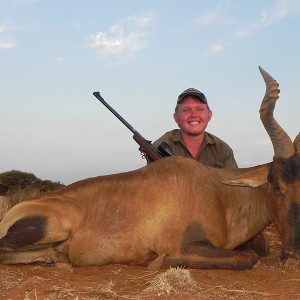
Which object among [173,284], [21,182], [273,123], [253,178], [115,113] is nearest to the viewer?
[173,284]

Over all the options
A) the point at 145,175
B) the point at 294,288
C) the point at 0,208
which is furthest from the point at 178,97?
the point at 0,208

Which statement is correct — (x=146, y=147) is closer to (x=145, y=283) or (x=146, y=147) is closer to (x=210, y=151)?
(x=210, y=151)

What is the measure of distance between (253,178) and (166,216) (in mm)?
1021

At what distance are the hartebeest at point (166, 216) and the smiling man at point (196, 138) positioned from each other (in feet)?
7.08

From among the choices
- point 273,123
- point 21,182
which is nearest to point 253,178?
point 273,123

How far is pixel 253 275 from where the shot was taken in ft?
17.6

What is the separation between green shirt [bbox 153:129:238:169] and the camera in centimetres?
866

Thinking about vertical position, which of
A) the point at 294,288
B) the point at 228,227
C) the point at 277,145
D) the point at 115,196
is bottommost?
the point at 294,288

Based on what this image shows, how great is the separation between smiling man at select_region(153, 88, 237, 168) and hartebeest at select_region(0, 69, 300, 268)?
2.16 meters

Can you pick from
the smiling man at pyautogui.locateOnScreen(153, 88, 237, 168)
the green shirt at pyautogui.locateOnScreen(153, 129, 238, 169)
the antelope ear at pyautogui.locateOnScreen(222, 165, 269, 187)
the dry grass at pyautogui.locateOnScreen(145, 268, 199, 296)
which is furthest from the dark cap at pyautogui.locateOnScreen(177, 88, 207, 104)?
the dry grass at pyautogui.locateOnScreen(145, 268, 199, 296)

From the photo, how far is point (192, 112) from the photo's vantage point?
340 inches

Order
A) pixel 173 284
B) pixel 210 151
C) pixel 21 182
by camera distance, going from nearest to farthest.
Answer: pixel 173 284 < pixel 210 151 < pixel 21 182

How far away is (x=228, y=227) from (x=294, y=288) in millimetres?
1559

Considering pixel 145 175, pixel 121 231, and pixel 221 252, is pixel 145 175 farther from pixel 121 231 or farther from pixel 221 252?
pixel 221 252
